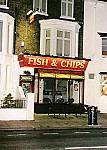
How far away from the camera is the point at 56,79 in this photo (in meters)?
21.4

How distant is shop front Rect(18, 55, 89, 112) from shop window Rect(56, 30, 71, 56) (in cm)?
112

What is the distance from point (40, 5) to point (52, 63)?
4838mm

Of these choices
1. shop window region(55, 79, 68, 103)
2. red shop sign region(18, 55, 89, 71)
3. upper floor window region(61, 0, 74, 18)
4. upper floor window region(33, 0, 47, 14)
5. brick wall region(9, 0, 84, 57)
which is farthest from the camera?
upper floor window region(61, 0, 74, 18)

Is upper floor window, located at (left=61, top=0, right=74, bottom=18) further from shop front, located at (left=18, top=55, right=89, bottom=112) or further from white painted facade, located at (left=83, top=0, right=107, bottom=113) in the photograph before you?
shop front, located at (left=18, top=55, right=89, bottom=112)

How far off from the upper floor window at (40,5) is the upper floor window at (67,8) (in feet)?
4.99

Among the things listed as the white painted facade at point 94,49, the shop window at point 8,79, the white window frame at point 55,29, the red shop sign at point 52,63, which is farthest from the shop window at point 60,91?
the shop window at point 8,79

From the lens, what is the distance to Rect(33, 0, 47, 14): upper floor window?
21.8 metres

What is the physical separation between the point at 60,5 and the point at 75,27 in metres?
2.15

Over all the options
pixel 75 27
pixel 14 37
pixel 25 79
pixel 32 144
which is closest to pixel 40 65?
pixel 25 79

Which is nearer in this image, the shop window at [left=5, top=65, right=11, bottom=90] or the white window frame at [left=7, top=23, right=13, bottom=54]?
the shop window at [left=5, top=65, right=11, bottom=90]

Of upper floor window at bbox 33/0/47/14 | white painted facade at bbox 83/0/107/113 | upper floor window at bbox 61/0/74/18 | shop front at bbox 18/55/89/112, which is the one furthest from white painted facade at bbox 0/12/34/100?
white painted facade at bbox 83/0/107/113

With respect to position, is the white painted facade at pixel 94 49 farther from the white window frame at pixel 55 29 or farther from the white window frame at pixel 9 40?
the white window frame at pixel 9 40

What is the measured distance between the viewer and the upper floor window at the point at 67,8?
897 inches

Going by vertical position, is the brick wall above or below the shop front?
above
